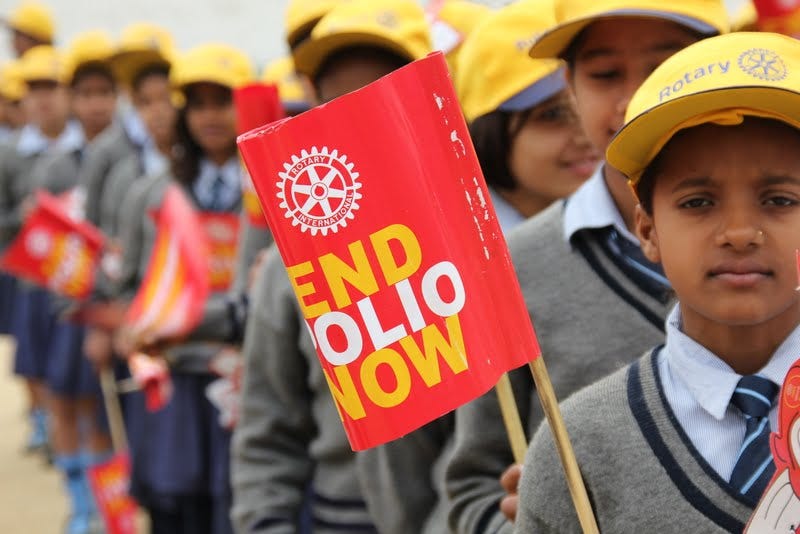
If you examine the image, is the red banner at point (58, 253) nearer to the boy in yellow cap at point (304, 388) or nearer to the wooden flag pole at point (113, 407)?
the wooden flag pole at point (113, 407)

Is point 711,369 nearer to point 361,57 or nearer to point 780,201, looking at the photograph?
point 780,201

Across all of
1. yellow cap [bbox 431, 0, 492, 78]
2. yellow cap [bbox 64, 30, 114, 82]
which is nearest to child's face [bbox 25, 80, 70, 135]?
yellow cap [bbox 64, 30, 114, 82]

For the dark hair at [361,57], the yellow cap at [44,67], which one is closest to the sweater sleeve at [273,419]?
the dark hair at [361,57]

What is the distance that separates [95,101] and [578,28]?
20.5ft

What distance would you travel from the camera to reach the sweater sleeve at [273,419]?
134 inches

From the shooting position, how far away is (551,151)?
2.99m

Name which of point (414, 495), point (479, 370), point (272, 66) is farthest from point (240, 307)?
point (479, 370)

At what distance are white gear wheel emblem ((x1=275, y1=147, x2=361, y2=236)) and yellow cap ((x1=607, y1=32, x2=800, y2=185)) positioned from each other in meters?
0.37

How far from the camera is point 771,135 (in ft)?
6.00

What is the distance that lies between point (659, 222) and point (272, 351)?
1641mm

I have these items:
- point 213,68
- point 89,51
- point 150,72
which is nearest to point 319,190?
point 213,68

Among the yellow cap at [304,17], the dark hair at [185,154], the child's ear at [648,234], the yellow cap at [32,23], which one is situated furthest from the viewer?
the yellow cap at [32,23]

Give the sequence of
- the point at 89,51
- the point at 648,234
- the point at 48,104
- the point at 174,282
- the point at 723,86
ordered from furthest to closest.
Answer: the point at 48,104
the point at 89,51
the point at 174,282
the point at 648,234
the point at 723,86

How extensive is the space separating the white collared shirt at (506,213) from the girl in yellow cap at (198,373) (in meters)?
2.18
